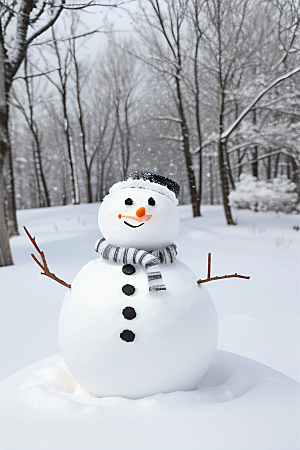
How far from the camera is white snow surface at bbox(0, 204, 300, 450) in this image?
1.37 metres

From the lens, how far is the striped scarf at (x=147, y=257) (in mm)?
1641

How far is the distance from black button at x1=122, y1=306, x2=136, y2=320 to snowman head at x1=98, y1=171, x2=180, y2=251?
342mm

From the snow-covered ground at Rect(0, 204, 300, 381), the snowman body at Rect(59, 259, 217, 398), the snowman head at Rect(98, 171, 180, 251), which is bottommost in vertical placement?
the snow-covered ground at Rect(0, 204, 300, 381)

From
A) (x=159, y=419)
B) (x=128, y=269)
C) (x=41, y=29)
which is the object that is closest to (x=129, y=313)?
(x=128, y=269)

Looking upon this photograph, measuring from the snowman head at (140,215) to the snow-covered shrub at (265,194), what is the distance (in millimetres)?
8535

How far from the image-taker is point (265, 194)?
1016 cm

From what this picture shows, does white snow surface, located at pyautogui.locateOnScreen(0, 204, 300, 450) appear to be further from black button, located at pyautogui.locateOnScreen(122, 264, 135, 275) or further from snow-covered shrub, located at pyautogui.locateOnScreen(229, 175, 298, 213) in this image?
snow-covered shrub, located at pyautogui.locateOnScreen(229, 175, 298, 213)

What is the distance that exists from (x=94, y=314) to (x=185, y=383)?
0.58 metres

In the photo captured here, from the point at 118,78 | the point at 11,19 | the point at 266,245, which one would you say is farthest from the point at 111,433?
the point at 118,78

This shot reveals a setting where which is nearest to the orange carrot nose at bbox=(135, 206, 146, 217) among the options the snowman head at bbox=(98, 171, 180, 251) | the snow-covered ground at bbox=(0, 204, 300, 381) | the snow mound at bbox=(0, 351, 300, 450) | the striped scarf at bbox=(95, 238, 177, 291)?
the snowman head at bbox=(98, 171, 180, 251)

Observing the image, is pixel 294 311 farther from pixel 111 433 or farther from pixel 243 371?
pixel 111 433

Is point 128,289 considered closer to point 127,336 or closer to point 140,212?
point 127,336

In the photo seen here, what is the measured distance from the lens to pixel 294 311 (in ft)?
12.0

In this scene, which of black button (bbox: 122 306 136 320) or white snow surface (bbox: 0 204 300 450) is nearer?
white snow surface (bbox: 0 204 300 450)
